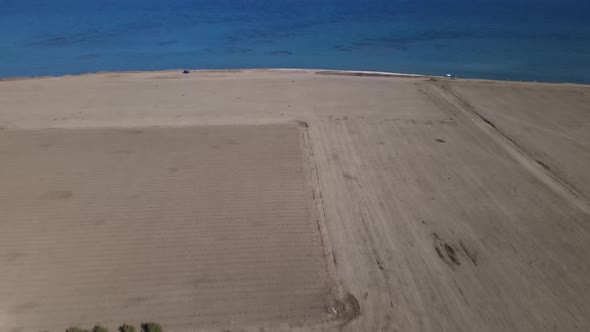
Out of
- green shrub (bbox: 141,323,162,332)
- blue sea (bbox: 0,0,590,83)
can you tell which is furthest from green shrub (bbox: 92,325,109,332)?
blue sea (bbox: 0,0,590,83)

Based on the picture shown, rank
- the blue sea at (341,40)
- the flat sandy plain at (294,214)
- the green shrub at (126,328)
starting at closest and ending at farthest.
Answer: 1. the green shrub at (126,328)
2. the flat sandy plain at (294,214)
3. the blue sea at (341,40)

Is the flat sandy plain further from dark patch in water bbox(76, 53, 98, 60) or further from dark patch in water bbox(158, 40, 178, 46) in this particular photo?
dark patch in water bbox(158, 40, 178, 46)

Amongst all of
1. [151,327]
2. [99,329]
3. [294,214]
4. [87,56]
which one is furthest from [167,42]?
[151,327]

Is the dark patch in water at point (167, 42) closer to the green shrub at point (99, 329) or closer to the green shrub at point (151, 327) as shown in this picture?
the green shrub at point (99, 329)

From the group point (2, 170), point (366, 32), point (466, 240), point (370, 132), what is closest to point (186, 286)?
point (466, 240)

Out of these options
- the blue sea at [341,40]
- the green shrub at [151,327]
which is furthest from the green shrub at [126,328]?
the blue sea at [341,40]

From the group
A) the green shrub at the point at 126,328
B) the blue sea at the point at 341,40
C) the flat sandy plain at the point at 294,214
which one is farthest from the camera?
the blue sea at the point at 341,40
